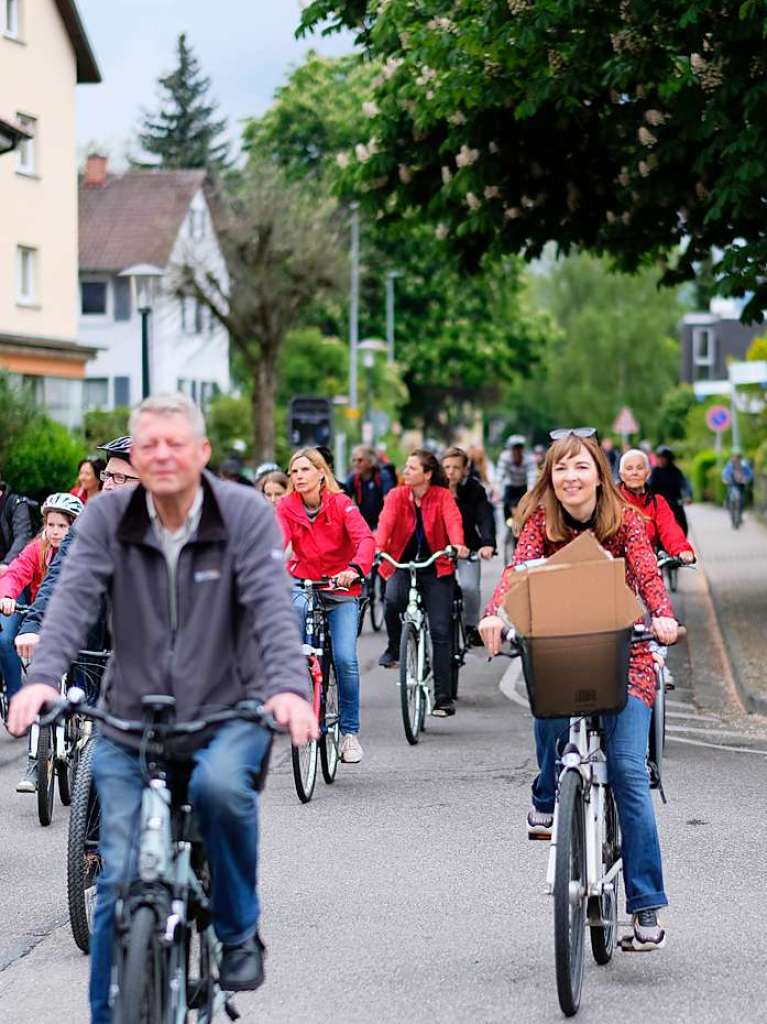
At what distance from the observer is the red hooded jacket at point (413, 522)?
1269 cm

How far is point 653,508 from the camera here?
37.2 ft

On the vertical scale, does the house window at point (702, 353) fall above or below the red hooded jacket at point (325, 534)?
above

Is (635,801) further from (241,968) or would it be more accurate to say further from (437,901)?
(241,968)

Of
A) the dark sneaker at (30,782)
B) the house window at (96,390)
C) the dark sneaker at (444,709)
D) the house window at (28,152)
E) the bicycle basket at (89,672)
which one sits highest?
the house window at (28,152)

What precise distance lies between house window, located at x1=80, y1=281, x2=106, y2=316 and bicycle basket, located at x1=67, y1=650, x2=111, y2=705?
53.9 meters

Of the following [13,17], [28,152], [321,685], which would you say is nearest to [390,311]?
[28,152]

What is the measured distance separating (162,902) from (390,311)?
6086cm

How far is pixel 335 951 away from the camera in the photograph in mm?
6566

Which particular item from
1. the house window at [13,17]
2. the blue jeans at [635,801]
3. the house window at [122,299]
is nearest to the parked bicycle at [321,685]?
the blue jeans at [635,801]

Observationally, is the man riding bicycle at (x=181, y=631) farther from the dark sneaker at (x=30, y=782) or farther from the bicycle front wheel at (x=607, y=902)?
the dark sneaker at (x=30, y=782)

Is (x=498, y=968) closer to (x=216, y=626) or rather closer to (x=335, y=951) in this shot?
(x=335, y=951)

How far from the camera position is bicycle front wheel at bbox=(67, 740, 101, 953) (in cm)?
641

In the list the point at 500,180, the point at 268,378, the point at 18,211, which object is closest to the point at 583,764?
the point at 500,180

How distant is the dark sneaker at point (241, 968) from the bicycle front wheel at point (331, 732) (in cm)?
542
